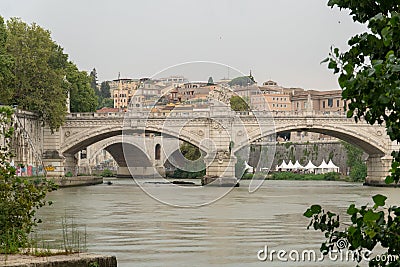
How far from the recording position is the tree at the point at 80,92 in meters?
46.7

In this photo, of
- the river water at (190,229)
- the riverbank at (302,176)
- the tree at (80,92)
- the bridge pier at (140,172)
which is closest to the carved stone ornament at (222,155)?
the tree at (80,92)

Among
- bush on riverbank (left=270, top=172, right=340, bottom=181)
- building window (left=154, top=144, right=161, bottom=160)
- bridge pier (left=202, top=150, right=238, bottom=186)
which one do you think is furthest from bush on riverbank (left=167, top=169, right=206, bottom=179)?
building window (left=154, top=144, right=161, bottom=160)

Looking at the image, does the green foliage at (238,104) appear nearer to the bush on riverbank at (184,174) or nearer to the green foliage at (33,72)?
the green foliage at (33,72)

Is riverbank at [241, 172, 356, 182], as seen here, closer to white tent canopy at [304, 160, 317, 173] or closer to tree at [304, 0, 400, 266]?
white tent canopy at [304, 160, 317, 173]

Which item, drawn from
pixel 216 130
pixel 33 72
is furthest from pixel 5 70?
pixel 216 130

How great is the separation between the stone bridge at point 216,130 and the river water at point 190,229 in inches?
499

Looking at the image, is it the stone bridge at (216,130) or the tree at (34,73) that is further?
the stone bridge at (216,130)

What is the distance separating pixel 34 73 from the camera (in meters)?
37.8

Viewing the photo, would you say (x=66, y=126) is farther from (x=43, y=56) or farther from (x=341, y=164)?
(x=341, y=164)

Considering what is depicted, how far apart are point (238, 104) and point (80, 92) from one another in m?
10.8

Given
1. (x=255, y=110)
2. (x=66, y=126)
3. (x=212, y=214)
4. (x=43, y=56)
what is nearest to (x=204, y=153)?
(x=255, y=110)

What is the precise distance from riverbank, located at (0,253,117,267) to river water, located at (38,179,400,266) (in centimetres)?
339

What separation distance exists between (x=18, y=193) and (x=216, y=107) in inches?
1232

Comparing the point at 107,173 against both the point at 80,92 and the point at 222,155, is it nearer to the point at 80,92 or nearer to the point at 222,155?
the point at 80,92
